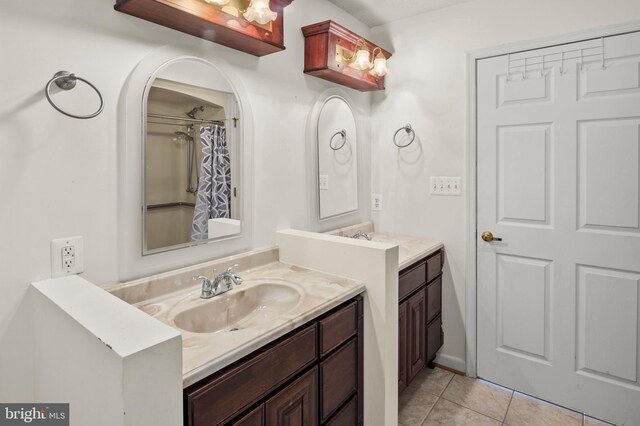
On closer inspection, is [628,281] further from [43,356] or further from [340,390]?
[43,356]

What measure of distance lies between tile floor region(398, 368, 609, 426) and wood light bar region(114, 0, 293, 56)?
2007 millimetres

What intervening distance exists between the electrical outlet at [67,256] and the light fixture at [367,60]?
164 centimetres

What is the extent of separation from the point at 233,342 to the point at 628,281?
6.54 ft

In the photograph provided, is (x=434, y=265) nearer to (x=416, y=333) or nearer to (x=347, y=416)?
(x=416, y=333)

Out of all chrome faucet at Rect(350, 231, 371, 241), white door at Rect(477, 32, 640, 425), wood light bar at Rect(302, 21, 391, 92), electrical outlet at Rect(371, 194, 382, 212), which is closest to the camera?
white door at Rect(477, 32, 640, 425)

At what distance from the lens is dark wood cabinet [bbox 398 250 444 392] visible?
6.44ft

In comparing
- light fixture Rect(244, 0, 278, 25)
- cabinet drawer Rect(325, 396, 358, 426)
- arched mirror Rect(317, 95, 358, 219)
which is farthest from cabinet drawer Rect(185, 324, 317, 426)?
light fixture Rect(244, 0, 278, 25)

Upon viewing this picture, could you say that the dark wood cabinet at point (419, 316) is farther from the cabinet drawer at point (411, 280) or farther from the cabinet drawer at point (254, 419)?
the cabinet drawer at point (254, 419)

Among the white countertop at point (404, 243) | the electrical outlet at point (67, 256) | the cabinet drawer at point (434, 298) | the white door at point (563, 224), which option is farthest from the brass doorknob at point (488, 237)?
the electrical outlet at point (67, 256)

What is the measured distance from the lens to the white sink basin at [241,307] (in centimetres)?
134

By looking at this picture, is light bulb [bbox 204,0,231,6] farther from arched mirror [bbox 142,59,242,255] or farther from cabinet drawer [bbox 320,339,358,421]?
cabinet drawer [bbox 320,339,358,421]

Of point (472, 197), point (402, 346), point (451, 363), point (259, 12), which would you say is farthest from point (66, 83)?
point (451, 363)

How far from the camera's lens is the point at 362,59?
7.16ft

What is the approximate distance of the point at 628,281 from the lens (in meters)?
1.88
